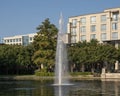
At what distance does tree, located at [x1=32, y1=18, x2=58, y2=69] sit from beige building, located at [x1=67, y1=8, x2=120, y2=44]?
29761 mm

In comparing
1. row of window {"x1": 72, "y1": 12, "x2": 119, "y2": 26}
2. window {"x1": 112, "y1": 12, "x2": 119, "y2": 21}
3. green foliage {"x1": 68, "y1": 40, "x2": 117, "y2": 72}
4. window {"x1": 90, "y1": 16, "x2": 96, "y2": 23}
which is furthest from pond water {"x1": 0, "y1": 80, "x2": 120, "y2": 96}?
window {"x1": 90, "y1": 16, "x2": 96, "y2": 23}

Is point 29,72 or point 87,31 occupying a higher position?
point 87,31

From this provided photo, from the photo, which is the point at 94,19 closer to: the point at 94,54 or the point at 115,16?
the point at 115,16

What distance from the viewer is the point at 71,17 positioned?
133 m

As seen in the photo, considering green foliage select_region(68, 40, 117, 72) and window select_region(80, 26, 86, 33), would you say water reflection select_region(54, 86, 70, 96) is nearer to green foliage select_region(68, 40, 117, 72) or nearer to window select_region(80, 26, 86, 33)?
green foliage select_region(68, 40, 117, 72)

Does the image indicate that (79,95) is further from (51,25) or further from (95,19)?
(95,19)

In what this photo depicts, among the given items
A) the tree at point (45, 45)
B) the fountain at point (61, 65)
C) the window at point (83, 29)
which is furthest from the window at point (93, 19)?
the fountain at point (61, 65)

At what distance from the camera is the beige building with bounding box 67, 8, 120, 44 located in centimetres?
11988

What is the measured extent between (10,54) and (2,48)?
9.93ft

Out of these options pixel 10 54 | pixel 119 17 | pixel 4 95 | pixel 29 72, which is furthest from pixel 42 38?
pixel 4 95

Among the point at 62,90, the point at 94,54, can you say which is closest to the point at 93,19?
the point at 94,54

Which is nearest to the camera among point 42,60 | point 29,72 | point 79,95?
point 79,95

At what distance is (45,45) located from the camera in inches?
3659

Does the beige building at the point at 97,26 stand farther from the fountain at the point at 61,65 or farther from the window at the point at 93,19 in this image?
the fountain at the point at 61,65
